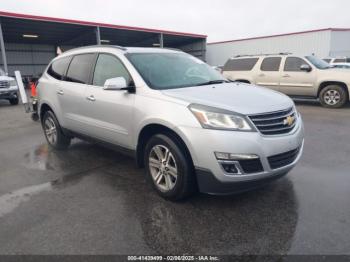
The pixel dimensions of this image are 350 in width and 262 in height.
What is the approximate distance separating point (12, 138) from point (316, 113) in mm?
8463

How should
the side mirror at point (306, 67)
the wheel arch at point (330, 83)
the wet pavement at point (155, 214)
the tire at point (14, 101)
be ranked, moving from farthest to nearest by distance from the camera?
the tire at point (14, 101), the side mirror at point (306, 67), the wheel arch at point (330, 83), the wet pavement at point (155, 214)

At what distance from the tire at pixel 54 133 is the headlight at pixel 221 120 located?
3522mm

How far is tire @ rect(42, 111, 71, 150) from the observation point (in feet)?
18.7

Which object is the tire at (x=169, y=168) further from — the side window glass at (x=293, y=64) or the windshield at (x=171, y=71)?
the side window glass at (x=293, y=64)

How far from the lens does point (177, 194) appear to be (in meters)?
3.38

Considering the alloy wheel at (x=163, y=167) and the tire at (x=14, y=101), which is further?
the tire at (x=14, y=101)

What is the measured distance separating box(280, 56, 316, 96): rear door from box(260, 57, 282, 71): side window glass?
0.29 meters

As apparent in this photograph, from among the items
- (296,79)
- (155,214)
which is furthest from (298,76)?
(155,214)

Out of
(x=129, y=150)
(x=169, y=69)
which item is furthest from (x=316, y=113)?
(x=129, y=150)

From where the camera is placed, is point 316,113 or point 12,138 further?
point 316,113

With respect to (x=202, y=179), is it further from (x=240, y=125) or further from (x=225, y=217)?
(x=240, y=125)

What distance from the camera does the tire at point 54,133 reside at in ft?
18.7

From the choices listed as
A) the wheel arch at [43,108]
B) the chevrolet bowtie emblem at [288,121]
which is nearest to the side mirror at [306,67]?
the chevrolet bowtie emblem at [288,121]

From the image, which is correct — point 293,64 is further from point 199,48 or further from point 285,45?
point 199,48
